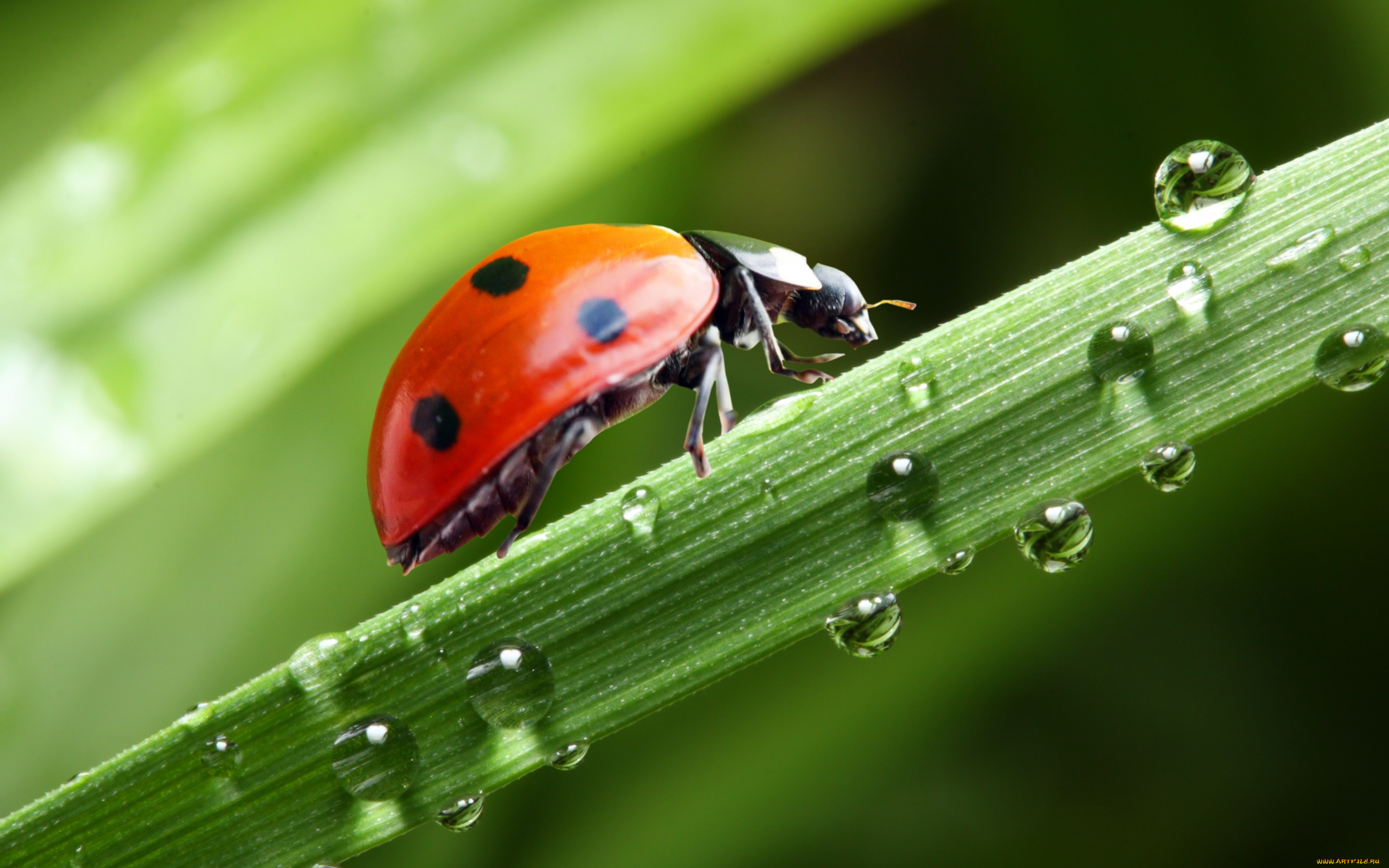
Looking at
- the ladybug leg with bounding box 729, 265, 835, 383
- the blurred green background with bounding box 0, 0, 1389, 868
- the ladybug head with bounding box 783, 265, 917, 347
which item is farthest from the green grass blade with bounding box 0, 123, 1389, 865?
the blurred green background with bounding box 0, 0, 1389, 868

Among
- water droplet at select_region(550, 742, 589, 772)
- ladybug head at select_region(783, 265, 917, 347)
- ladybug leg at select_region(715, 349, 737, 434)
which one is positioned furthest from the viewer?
ladybug head at select_region(783, 265, 917, 347)

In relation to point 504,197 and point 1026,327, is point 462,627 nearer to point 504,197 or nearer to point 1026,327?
point 1026,327

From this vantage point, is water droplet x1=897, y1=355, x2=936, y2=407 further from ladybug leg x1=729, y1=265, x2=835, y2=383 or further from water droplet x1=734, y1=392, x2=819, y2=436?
ladybug leg x1=729, y1=265, x2=835, y2=383

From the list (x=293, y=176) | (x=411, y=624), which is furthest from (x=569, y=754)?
(x=293, y=176)

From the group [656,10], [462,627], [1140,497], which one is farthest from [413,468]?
[1140,497]

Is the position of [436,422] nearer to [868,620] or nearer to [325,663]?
[325,663]

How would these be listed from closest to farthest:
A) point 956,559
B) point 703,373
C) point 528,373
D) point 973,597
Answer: point 956,559 < point 528,373 < point 703,373 < point 973,597
